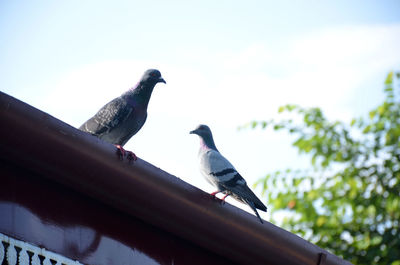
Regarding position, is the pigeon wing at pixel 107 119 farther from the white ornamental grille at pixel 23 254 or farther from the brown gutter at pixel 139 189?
the white ornamental grille at pixel 23 254

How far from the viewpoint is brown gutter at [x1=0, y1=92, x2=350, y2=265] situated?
9.00 ft

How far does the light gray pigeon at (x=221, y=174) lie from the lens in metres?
4.47

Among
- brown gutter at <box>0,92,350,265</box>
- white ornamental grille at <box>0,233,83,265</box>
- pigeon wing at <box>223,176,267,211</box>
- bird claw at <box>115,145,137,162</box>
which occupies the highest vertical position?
pigeon wing at <box>223,176,267,211</box>

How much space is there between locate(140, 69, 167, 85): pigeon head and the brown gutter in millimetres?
1668

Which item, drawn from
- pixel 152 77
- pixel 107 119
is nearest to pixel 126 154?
pixel 107 119

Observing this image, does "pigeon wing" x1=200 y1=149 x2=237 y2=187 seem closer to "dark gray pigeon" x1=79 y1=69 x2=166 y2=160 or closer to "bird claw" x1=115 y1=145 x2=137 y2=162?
"dark gray pigeon" x1=79 y1=69 x2=166 y2=160

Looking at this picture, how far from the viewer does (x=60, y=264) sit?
111 inches

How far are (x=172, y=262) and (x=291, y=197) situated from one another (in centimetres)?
567

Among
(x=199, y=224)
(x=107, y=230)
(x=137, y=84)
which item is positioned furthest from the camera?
(x=137, y=84)

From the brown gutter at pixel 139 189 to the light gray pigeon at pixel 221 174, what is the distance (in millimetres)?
686

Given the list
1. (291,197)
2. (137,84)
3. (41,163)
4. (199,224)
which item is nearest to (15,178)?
(41,163)

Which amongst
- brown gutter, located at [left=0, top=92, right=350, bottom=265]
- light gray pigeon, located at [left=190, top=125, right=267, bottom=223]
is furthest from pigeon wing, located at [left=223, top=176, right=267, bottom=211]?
brown gutter, located at [left=0, top=92, right=350, bottom=265]

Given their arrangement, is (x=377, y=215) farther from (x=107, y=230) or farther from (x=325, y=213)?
(x=107, y=230)

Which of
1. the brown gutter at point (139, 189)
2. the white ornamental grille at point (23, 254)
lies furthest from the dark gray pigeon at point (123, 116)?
the white ornamental grille at point (23, 254)
